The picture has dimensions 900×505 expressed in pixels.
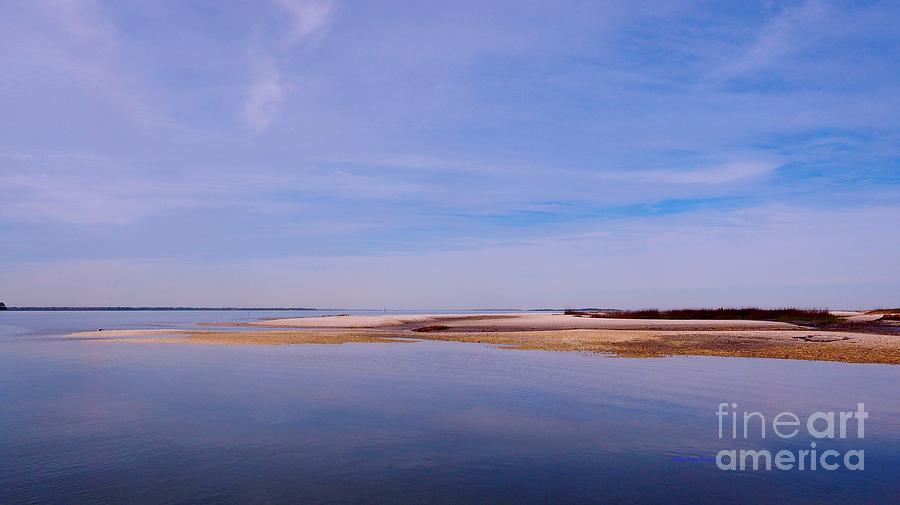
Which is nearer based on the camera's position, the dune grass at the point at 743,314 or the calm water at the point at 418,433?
the calm water at the point at 418,433

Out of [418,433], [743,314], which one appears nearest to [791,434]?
[418,433]

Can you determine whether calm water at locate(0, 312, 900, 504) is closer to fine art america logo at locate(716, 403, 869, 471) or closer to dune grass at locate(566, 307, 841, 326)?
fine art america logo at locate(716, 403, 869, 471)

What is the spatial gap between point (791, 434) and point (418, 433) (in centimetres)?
966

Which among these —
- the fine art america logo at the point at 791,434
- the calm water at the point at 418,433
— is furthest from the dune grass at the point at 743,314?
the fine art america logo at the point at 791,434

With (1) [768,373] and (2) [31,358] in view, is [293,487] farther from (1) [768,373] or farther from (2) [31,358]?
(2) [31,358]

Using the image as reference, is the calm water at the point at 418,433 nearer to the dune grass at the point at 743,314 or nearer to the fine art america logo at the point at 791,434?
the fine art america logo at the point at 791,434

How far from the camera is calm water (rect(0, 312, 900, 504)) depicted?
33.7 feet

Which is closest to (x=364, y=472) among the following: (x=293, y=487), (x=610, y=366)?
(x=293, y=487)

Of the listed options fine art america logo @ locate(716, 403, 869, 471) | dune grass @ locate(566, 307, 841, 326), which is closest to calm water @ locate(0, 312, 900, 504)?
fine art america logo @ locate(716, 403, 869, 471)

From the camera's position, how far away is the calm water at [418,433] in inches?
404

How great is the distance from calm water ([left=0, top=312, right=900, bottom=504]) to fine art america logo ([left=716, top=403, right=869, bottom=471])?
34 centimetres

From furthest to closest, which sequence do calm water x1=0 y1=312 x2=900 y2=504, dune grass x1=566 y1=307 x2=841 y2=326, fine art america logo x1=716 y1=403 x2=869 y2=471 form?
Answer: 1. dune grass x1=566 y1=307 x2=841 y2=326
2. fine art america logo x1=716 y1=403 x2=869 y2=471
3. calm water x1=0 y1=312 x2=900 y2=504

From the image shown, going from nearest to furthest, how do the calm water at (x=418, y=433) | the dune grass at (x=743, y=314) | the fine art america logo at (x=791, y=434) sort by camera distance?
the calm water at (x=418, y=433) < the fine art america logo at (x=791, y=434) < the dune grass at (x=743, y=314)

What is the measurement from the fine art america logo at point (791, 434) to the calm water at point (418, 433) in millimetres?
345
